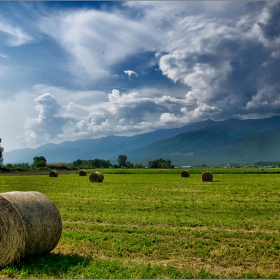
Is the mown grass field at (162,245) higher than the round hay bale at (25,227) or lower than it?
lower

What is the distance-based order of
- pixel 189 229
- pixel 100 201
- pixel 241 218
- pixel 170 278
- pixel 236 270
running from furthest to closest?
pixel 100 201, pixel 241 218, pixel 189 229, pixel 236 270, pixel 170 278

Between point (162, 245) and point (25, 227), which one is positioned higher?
point (25, 227)

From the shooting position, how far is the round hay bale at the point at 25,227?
34.3ft

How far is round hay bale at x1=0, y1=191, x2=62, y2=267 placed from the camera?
10.4 m

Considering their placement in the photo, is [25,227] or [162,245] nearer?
[25,227]

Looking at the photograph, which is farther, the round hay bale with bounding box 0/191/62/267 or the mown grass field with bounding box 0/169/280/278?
the round hay bale with bounding box 0/191/62/267

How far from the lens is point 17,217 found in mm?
10703

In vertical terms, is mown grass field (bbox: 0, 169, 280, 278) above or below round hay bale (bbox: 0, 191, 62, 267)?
below

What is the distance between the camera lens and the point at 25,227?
416 inches

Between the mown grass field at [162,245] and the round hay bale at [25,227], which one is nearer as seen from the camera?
the mown grass field at [162,245]

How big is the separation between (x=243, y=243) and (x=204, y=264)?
2.94 metres

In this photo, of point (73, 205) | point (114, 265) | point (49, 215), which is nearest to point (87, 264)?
point (114, 265)

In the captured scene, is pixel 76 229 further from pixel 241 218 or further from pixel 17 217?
pixel 241 218

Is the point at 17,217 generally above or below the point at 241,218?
above
